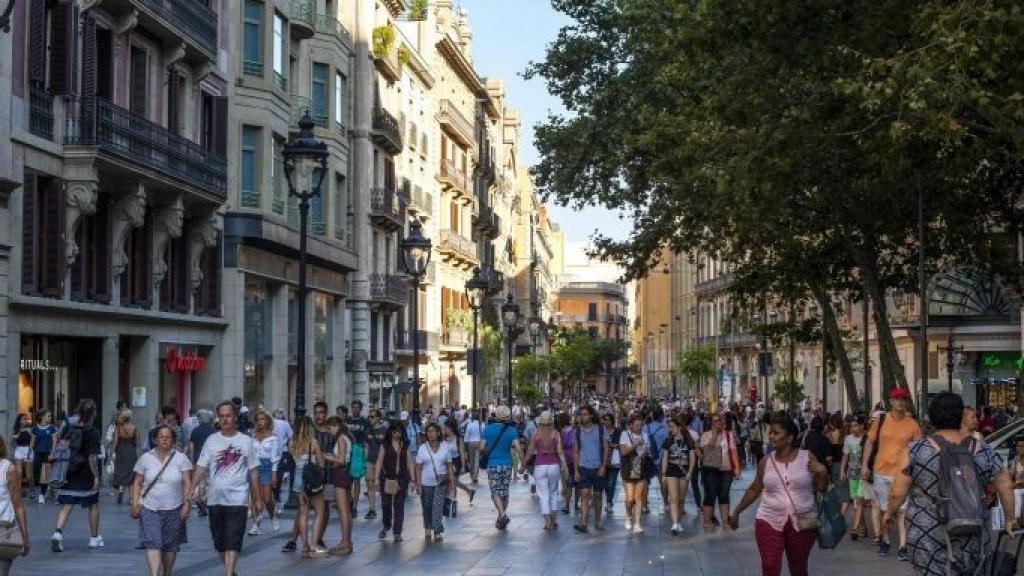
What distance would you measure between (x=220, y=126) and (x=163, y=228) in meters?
4.17

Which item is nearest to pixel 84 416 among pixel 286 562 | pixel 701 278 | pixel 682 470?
pixel 286 562

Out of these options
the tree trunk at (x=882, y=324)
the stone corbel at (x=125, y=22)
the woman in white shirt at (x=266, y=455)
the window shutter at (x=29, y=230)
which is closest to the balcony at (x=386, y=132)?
the stone corbel at (x=125, y=22)

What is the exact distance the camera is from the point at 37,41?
2975 cm

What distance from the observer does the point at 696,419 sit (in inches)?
1355

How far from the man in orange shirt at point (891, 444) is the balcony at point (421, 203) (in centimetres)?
4830

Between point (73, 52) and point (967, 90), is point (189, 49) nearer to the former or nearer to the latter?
point (73, 52)

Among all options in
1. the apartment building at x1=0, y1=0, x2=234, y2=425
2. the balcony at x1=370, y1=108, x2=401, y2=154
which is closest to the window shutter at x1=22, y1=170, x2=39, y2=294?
the apartment building at x1=0, y1=0, x2=234, y2=425

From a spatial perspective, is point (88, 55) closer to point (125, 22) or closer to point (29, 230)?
point (125, 22)

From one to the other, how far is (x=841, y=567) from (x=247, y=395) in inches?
1018

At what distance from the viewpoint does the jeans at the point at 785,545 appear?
41.9 ft

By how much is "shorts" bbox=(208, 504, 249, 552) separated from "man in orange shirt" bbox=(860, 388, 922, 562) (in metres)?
6.44

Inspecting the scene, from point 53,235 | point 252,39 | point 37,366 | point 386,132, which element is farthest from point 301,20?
point 37,366

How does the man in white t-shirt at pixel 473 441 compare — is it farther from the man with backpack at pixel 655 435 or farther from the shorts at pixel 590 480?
the shorts at pixel 590 480

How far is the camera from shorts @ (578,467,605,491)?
2522 centimetres
